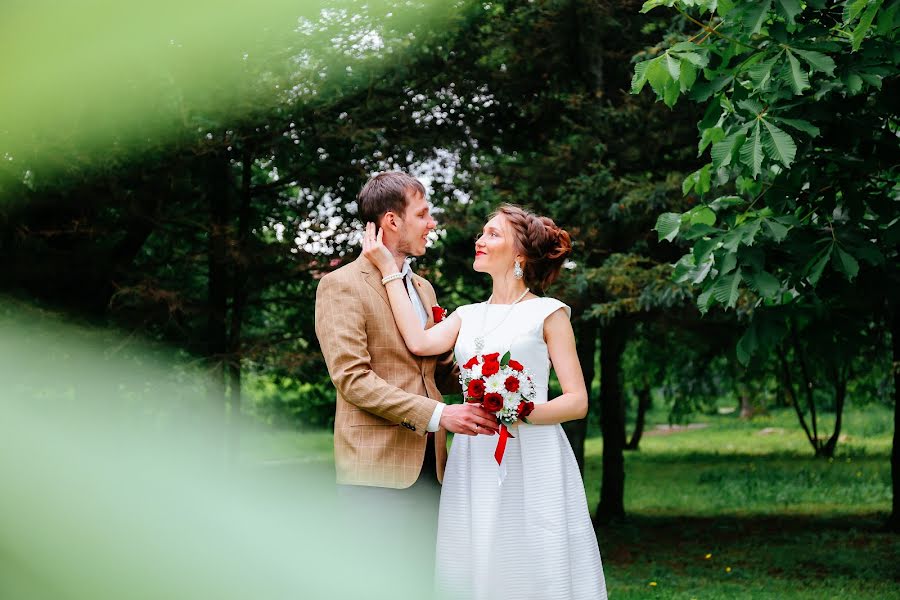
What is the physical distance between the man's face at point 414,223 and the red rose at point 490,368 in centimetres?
48

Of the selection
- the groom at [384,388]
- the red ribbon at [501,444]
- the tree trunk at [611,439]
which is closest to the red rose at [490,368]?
the groom at [384,388]

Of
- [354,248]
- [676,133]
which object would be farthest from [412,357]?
[676,133]

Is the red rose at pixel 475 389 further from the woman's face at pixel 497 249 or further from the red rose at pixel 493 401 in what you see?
the woman's face at pixel 497 249

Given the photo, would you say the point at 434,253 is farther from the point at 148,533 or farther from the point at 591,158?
the point at 148,533

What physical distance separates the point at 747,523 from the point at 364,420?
34.2 feet

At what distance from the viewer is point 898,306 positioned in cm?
423

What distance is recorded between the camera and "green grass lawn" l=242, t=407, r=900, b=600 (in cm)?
794

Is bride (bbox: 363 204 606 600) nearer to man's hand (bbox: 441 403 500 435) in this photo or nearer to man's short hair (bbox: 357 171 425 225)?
man's short hair (bbox: 357 171 425 225)

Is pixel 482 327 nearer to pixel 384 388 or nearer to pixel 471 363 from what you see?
pixel 471 363

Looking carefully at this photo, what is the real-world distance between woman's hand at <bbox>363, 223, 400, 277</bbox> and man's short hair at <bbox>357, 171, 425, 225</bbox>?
81 millimetres

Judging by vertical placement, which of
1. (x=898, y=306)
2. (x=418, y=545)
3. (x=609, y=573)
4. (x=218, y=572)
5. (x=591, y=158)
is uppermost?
(x=591, y=158)

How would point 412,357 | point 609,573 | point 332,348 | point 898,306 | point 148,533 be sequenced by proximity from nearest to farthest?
point 148,533 → point 332,348 → point 412,357 → point 898,306 → point 609,573

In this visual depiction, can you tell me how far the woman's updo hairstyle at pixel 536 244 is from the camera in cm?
328

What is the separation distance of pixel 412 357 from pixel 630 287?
544 centimetres
